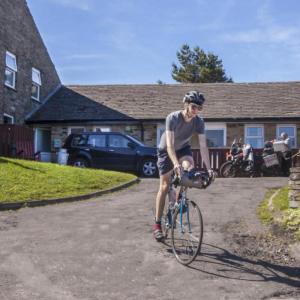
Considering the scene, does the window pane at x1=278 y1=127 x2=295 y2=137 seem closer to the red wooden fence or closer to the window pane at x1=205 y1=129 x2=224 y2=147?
the window pane at x1=205 y1=129 x2=224 y2=147

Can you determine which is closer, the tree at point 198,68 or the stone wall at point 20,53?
the stone wall at point 20,53

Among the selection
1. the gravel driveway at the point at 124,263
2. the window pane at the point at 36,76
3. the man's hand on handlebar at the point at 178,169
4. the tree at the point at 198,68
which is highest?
the tree at the point at 198,68

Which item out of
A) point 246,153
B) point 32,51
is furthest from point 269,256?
point 32,51

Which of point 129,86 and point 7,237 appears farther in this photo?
point 129,86

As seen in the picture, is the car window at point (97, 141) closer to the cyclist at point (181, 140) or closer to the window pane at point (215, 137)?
the window pane at point (215, 137)

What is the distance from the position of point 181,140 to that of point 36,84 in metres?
22.3

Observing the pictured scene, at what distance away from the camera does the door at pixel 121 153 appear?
20.0 meters

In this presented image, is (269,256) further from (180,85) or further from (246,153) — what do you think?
(180,85)

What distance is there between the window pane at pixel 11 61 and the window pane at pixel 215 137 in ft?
31.5

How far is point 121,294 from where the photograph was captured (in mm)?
5133

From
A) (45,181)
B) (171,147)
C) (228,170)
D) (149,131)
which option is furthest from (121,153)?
(171,147)

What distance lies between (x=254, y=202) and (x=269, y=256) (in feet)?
15.2

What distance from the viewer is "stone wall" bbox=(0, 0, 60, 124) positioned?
2367 centimetres

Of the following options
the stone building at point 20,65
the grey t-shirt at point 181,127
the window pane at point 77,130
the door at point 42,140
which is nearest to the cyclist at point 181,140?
the grey t-shirt at point 181,127
